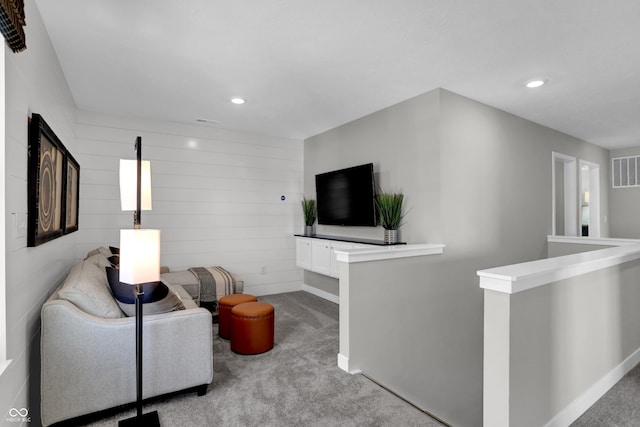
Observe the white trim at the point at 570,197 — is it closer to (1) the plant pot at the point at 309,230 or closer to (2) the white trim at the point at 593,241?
(2) the white trim at the point at 593,241

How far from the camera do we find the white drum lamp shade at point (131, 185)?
1.95 metres

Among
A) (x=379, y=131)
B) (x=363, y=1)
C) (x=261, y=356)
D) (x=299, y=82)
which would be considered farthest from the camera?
(x=379, y=131)

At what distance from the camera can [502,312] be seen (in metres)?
1.57

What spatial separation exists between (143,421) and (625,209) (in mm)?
7802

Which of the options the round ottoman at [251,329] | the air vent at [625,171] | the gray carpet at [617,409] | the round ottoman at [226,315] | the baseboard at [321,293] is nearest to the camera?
the gray carpet at [617,409]

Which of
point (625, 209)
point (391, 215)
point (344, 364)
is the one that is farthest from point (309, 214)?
point (625, 209)

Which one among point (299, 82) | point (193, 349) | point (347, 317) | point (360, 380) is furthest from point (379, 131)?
point (193, 349)

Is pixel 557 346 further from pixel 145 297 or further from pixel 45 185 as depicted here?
pixel 45 185

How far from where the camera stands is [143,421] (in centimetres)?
190

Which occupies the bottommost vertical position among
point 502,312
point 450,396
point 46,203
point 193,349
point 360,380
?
point 450,396

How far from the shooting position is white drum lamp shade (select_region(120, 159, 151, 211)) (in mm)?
1947

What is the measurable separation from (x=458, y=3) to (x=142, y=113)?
3636mm

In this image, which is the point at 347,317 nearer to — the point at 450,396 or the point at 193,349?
the point at 193,349

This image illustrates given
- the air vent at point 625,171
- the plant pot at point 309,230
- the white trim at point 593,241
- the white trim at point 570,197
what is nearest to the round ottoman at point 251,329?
the plant pot at point 309,230
